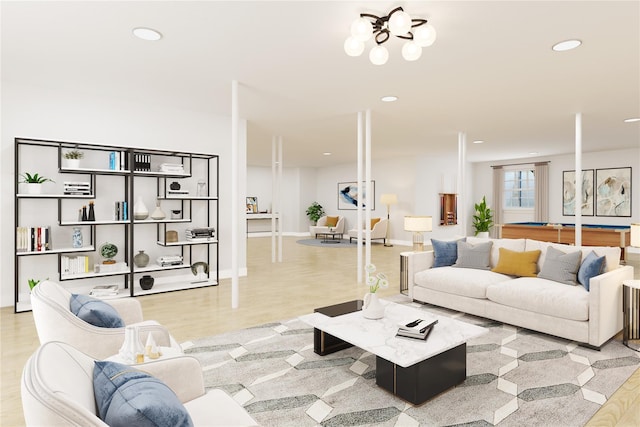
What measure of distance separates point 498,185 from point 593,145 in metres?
3.39

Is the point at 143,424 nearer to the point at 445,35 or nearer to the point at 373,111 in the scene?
the point at 445,35

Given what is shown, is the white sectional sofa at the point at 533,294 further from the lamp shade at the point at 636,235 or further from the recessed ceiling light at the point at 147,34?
the recessed ceiling light at the point at 147,34

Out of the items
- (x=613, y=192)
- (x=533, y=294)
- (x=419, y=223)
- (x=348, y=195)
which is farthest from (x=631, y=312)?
(x=348, y=195)

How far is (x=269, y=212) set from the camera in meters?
13.9

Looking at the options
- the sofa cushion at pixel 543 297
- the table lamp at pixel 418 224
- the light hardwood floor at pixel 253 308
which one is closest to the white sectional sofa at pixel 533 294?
the sofa cushion at pixel 543 297

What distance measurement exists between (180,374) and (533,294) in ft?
10.6

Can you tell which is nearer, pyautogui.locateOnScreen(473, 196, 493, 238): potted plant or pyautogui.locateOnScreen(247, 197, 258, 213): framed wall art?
pyautogui.locateOnScreen(473, 196, 493, 238): potted plant

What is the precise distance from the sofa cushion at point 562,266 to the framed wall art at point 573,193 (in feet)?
25.5

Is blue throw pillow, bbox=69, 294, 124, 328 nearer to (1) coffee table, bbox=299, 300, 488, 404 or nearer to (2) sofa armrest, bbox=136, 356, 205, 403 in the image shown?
(2) sofa armrest, bbox=136, 356, 205, 403

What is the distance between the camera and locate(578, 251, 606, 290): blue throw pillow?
11.5ft

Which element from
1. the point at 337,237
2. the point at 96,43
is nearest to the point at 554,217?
the point at 337,237

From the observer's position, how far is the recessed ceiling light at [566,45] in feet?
10.9

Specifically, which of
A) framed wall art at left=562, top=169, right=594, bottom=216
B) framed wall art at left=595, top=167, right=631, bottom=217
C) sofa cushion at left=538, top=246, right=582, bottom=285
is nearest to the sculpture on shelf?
sofa cushion at left=538, top=246, right=582, bottom=285

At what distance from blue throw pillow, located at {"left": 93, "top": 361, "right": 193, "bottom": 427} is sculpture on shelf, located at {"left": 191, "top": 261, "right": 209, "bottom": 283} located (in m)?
4.45
